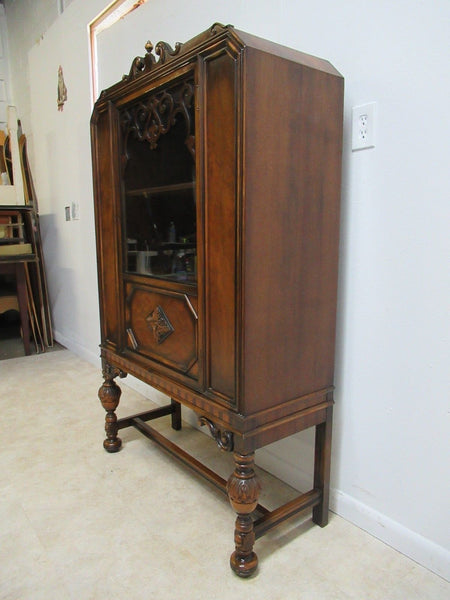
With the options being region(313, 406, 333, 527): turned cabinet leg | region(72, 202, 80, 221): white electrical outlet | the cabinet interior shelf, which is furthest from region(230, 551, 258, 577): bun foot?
region(72, 202, 80, 221): white electrical outlet

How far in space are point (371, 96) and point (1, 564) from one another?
184 cm

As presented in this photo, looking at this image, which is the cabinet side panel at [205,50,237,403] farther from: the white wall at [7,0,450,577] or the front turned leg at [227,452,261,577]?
the white wall at [7,0,450,577]

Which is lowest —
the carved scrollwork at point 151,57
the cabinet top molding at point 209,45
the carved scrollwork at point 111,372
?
the carved scrollwork at point 111,372

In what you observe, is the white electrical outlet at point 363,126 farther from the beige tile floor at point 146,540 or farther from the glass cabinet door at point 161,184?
the beige tile floor at point 146,540

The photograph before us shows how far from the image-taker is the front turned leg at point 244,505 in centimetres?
129

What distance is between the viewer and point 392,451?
1433 mm

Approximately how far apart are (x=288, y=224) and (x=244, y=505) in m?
0.81

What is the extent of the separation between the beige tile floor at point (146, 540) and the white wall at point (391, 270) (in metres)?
0.15

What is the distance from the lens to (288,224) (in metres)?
1.25

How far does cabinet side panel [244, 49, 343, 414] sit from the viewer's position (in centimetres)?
115

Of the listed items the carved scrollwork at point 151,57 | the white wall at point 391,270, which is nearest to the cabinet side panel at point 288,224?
the white wall at point 391,270

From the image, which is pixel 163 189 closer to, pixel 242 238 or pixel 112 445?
pixel 242 238

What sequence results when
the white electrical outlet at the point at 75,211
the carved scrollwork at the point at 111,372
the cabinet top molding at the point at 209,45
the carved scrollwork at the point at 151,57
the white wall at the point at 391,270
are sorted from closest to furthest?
the cabinet top molding at the point at 209,45
the white wall at the point at 391,270
the carved scrollwork at the point at 151,57
the carved scrollwork at the point at 111,372
the white electrical outlet at the point at 75,211

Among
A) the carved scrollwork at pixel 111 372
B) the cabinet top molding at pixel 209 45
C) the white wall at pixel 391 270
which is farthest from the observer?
the carved scrollwork at pixel 111 372
